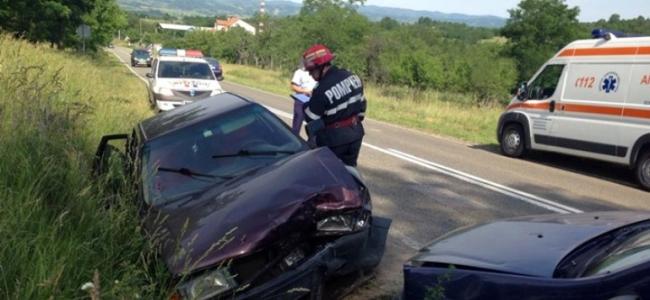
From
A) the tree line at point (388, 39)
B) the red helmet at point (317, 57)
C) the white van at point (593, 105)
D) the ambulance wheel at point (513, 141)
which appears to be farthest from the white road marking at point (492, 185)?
the tree line at point (388, 39)

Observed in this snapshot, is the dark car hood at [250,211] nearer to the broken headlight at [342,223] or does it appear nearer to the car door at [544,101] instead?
the broken headlight at [342,223]

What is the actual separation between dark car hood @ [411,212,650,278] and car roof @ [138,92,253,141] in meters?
2.49

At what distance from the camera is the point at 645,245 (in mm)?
2602

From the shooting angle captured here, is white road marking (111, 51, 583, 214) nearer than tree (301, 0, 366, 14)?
Yes

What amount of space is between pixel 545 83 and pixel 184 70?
29.1ft

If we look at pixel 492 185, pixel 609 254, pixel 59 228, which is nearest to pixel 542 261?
pixel 609 254

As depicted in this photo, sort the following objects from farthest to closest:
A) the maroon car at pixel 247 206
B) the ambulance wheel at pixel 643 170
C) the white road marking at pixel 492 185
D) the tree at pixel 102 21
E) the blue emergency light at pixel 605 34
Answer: the tree at pixel 102 21 → the blue emergency light at pixel 605 34 → the ambulance wheel at pixel 643 170 → the white road marking at pixel 492 185 → the maroon car at pixel 247 206

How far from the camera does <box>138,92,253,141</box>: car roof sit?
16.5 ft

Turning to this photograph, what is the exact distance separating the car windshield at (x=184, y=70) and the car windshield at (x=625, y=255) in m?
13.4

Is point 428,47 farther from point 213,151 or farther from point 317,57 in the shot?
point 213,151

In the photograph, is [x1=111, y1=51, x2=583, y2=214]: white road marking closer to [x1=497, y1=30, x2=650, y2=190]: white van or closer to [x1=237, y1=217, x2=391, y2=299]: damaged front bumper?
[x1=497, y1=30, x2=650, y2=190]: white van

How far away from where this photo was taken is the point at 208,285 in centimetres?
Result: 313

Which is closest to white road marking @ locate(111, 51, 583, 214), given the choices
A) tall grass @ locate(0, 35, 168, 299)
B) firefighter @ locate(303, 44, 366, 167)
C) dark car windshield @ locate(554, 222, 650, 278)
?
firefighter @ locate(303, 44, 366, 167)

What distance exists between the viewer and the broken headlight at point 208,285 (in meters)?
3.09
